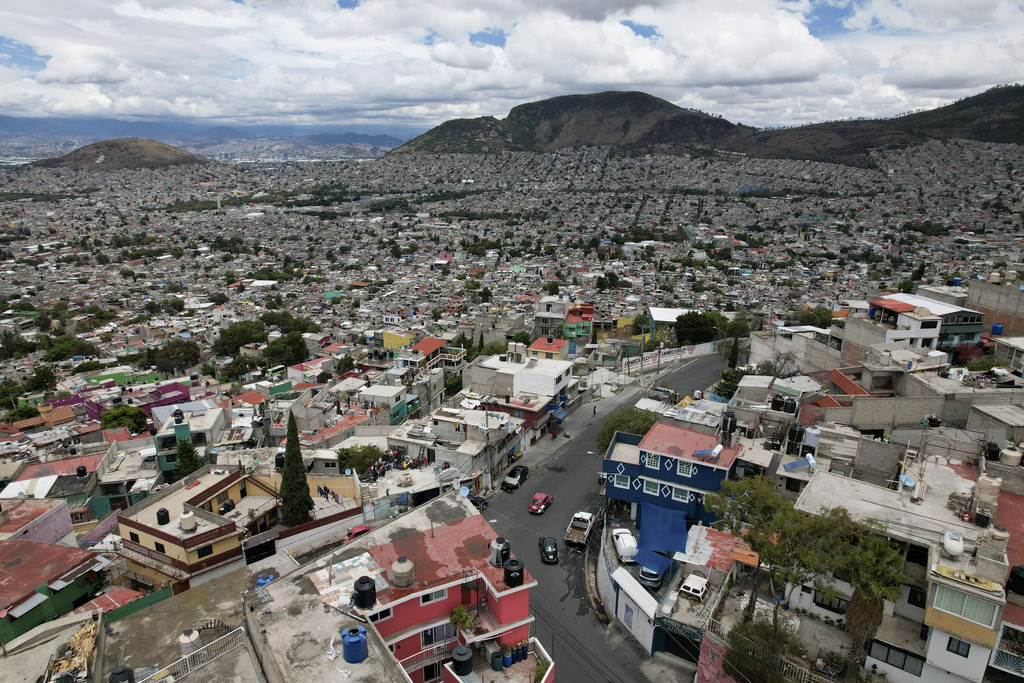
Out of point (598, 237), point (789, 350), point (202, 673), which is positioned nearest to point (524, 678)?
point (202, 673)

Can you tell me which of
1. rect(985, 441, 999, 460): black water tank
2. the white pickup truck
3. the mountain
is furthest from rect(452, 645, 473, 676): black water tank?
the mountain

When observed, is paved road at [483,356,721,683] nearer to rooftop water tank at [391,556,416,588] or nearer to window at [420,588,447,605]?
window at [420,588,447,605]

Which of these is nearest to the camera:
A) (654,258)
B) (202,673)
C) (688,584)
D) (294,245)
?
(202,673)

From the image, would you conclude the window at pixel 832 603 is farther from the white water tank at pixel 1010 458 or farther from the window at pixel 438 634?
the window at pixel 438 634

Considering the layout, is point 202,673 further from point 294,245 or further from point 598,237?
point 294,245

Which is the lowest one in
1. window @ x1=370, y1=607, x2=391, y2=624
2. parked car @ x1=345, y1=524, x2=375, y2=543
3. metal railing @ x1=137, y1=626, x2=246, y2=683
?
parked car @ x1=345, y1=524, x2=375, y2=543

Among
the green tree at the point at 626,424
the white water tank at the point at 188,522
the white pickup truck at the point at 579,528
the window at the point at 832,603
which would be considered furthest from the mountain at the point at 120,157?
the window at the point at 832,603

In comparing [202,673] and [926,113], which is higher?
[926,113]

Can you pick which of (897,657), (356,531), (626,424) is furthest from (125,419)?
(897,657)
